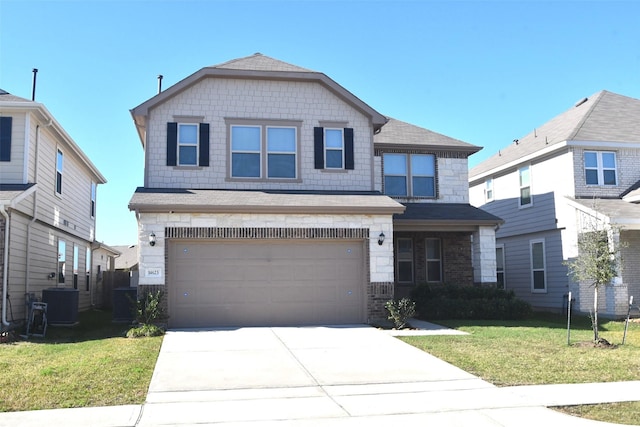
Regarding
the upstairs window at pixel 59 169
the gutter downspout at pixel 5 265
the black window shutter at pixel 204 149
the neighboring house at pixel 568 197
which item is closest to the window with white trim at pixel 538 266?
the neighboring house at pixel 568 197

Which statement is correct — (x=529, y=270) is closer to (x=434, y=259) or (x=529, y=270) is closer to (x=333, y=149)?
(x=434, y=259)

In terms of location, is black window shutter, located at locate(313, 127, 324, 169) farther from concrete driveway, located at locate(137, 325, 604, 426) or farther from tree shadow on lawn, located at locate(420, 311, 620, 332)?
concrete driveway, located at locate(137, 325, 604, 426)

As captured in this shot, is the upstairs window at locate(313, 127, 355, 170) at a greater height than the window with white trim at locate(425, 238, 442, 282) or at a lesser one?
greater

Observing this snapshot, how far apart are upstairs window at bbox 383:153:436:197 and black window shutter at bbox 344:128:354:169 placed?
2.78 meters

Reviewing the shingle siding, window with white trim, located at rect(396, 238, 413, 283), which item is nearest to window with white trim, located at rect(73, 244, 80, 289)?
the shingle siding

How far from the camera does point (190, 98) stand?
16.5m

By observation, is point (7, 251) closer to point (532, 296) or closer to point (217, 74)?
point (217, 74)

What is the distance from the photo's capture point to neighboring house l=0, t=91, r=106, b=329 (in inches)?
565

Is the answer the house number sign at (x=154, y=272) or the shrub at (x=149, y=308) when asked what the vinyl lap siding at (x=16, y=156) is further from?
the shrub at (x=149, y=308)

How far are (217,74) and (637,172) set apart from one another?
47.4 feet

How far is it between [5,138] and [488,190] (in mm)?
18152

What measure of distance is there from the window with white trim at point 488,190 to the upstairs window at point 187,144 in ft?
44.1

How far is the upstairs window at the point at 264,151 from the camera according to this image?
16547mm

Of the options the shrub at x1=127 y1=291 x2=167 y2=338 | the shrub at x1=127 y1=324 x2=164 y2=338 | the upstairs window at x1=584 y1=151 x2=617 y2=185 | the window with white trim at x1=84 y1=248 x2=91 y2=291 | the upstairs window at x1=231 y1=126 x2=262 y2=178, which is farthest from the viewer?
the window with white trim at x1=84 y1=248 x2=91 y2=291
